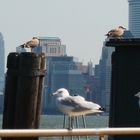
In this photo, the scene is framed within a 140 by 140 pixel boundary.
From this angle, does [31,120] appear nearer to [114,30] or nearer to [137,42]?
[137,42]

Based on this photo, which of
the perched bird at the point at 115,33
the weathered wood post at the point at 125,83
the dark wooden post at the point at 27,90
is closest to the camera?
the dark wooden post at the point at 27,90

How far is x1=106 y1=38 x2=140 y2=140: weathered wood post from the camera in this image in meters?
14.2

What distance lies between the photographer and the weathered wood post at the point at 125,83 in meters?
14.2

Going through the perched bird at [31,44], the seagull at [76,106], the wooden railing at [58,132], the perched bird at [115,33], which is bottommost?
the wooden railing at [58,132]

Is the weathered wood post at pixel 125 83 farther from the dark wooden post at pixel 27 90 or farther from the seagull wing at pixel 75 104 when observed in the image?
the seagull wing at pixel 75 104

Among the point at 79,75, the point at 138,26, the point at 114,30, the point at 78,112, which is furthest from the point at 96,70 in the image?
the point at 78,112

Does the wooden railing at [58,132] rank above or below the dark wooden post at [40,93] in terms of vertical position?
below

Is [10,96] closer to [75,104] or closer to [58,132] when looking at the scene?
[75,104]

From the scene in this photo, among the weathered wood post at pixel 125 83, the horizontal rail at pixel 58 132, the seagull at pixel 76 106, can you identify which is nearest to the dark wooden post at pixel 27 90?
the seagull at pixel 76 106

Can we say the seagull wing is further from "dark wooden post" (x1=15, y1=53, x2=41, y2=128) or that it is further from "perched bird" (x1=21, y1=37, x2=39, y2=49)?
"perched bird" (x1=21, y1=37, x2=39, y2=49)

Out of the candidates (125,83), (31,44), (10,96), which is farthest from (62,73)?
(10,96)

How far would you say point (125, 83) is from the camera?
47.6 ft

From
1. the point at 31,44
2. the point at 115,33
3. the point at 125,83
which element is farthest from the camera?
the point at 31,44

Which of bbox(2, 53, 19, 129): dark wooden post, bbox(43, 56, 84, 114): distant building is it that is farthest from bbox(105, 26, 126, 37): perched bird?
bbox(43, 56, 84, 114): distant building
